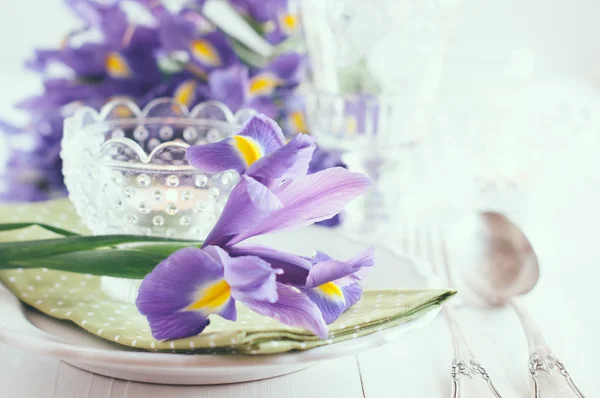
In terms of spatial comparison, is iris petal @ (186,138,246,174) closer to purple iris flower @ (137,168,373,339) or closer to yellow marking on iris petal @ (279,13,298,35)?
purple iris flower @ (137,168,373,339)

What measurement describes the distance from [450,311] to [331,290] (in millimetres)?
127

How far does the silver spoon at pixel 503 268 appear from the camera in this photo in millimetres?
521

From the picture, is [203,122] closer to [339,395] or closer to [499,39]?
[339,395]

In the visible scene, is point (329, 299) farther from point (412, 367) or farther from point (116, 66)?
point (116, 66)

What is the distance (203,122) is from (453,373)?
0.30 m

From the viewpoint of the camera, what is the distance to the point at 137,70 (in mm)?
689

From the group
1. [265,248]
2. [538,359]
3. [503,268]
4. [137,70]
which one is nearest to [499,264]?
[503,268]

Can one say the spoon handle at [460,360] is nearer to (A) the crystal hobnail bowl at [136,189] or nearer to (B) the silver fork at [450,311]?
(B) the silver fork at [450,311]

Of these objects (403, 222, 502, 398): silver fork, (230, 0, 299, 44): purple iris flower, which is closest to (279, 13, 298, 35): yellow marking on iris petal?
(230, 0, 299, 44): purple iris flower

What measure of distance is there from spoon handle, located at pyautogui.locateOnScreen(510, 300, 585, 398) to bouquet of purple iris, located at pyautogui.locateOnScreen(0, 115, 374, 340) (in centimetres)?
10

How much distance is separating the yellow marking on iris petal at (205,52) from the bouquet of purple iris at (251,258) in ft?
1.01

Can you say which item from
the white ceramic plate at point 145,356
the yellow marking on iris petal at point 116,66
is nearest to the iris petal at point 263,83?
the yellow marking on iris petal at point 116,66

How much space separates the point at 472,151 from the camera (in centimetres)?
78

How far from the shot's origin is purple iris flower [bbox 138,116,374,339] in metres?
0.33
